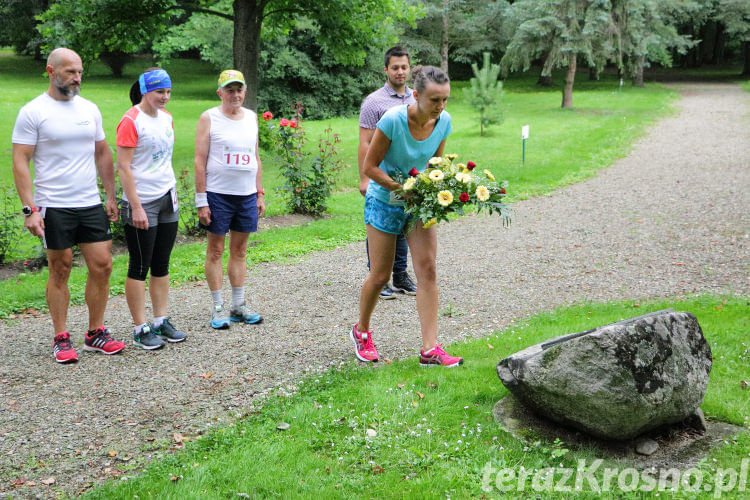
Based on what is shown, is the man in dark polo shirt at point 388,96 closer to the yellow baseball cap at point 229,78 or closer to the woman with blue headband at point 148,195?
the yellow baseball cap at point 229,78

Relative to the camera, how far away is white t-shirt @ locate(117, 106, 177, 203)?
4.98 metres

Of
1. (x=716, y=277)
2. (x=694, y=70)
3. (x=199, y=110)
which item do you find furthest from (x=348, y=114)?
(x=694, y=70)

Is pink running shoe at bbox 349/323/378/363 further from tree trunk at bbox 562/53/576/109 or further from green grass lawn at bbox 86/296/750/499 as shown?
tree trunk at bbox 562/53/576/109

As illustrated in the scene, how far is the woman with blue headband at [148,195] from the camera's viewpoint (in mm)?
5031

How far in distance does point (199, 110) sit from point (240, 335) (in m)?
25.3

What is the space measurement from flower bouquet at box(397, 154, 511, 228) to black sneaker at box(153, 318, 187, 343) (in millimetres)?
2359

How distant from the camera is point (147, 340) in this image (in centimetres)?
537

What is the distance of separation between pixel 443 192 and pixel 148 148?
2.40 meters

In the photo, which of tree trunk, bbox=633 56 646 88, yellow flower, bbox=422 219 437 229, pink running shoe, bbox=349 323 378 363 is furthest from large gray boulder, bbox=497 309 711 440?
tree trunk, bbox=633 56 646 88

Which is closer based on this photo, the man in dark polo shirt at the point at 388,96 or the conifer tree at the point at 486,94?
the man in dark polo shirt at the point at 388,96

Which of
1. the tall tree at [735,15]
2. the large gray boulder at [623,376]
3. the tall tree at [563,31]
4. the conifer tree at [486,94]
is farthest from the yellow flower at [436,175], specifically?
the tall tree at [735,15]

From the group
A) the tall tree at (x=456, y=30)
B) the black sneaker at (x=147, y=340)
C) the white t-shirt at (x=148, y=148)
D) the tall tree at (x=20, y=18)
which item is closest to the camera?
the white t-shirt at (x=148, y=148)

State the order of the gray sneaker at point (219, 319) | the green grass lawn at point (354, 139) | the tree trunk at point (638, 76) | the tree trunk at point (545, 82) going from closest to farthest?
1. the gray sneaker at point (219, 319)
2. the green grass lawn at point (354, 139)
3. the tree trunk at point (638, 76)
4. the tree trunk at point (545, 82)

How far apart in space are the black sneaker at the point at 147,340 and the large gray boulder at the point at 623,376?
3058 mm
